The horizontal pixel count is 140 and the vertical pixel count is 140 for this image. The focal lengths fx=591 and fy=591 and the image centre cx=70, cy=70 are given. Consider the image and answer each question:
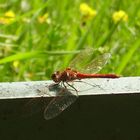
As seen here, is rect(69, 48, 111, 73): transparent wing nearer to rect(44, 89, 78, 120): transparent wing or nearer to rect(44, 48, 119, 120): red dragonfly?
rect(44, 48, 119, 120): red dragonfly

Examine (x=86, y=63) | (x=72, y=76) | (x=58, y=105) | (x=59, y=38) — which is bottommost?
(x=58, y=105)

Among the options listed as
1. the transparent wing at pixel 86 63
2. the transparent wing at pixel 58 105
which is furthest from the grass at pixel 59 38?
the transparent wing at pixel 58 105

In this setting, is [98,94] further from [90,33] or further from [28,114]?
[90,33]

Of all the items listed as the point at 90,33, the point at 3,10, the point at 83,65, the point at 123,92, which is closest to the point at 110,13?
the point at 90,33

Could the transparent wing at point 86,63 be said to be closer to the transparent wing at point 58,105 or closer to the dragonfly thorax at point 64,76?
the dragonfly thorax at point 64,76

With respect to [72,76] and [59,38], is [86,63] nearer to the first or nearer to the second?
[72,76]

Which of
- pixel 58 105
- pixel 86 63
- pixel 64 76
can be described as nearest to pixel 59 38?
pixel 86 63

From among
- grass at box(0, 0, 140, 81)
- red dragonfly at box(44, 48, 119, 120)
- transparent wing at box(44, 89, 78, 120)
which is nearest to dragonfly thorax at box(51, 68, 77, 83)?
Answer: red dragonfly at box(44, 48, 119, 120)
